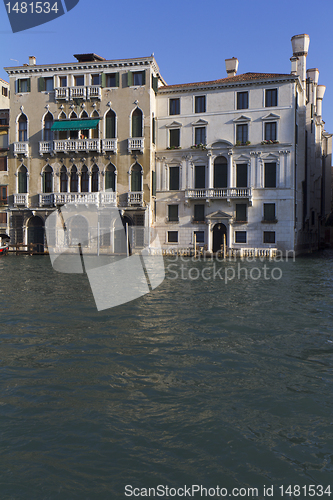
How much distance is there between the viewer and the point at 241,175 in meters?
26.3

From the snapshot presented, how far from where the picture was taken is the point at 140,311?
8883 mm

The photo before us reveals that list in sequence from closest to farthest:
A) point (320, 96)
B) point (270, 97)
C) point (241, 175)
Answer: point (270, 97), point (241, 175), point (320, 96)

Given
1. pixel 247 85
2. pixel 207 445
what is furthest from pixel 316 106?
pixel 207 445

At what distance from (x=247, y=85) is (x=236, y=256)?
33.7ft

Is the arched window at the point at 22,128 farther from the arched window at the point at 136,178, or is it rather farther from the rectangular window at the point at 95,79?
the arched window at the point at 136,178

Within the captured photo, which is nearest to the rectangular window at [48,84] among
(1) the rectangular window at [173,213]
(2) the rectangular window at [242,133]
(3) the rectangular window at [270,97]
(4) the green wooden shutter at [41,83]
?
(4) the green wooden shutter at [41,83]

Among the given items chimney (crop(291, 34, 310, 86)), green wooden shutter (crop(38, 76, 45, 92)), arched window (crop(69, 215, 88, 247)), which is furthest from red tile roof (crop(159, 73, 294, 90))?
arched window (crop(69, 215, 88, 247))

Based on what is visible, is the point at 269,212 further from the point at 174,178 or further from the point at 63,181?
the point at 63,181

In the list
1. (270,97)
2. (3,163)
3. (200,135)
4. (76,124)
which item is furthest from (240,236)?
(3,163)

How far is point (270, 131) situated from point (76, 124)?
11917mm

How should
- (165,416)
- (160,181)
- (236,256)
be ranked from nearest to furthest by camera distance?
(165,416) → (236,256) → (160,181)

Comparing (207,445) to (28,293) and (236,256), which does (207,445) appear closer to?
(28,293)

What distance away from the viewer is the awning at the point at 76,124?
26.7m

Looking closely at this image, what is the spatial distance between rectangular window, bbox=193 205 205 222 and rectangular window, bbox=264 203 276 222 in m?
3.85
